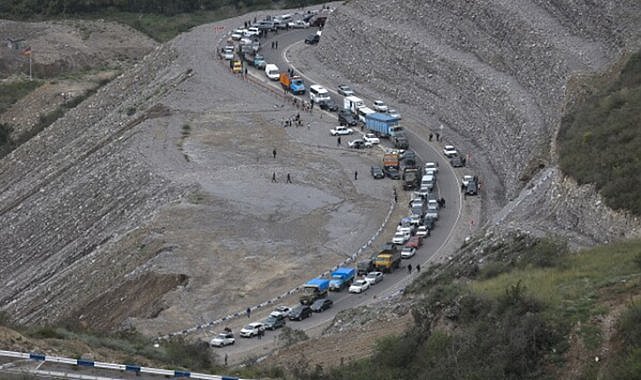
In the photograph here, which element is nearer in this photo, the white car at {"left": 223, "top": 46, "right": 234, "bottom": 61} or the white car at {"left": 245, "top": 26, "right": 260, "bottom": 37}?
the white car at {"left": 223, "top": 46, "right": 234, "bottom": 61}

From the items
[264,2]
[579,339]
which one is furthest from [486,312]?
[264,2]

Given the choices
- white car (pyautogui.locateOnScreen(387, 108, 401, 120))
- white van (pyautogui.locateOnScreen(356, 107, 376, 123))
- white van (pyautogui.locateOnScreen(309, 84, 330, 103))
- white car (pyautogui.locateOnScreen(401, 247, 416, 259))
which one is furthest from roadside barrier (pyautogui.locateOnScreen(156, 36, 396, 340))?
white van (pyautogui.locateOnScreen(309, 84, 330, 103))

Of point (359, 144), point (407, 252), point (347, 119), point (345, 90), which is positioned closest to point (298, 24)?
point (345, 90)

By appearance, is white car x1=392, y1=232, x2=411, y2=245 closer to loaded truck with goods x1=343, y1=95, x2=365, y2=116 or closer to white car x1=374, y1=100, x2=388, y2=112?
white car x1=374, y1=100, x2=388, y2=112

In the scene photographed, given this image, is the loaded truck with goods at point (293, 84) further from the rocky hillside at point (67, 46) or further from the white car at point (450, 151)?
the rocky hillside at point (67, 46)

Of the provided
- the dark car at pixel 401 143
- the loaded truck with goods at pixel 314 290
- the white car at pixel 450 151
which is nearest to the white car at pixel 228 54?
the dark car at pixel 401 143

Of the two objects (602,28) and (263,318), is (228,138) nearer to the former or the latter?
(602,28)

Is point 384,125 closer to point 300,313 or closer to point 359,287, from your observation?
point 359,287
